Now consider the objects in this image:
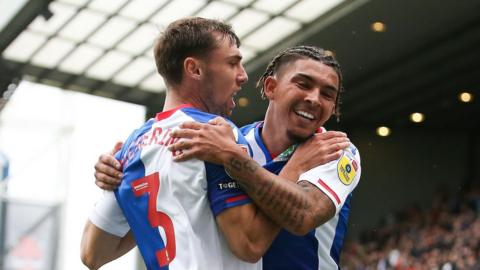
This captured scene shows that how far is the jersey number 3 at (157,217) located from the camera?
3.65 metres

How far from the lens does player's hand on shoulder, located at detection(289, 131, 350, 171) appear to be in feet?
13.0

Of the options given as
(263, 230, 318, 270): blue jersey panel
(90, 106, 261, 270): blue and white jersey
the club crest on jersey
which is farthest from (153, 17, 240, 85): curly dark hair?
(263, 230, 318, 270): blue jersey panel

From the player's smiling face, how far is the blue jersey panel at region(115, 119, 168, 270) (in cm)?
69

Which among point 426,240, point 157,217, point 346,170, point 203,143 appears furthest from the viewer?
point 426,240

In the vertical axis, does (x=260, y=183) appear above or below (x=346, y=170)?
below

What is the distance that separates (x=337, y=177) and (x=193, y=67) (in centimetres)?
74

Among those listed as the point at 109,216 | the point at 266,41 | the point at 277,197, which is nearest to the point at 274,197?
the point at 277,197

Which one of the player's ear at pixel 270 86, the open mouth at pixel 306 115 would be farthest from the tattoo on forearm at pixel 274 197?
the player's ear at pixel 270 86

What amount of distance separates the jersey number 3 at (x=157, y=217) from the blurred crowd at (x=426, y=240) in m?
14.2

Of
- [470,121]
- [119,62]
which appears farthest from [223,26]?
[470,121]

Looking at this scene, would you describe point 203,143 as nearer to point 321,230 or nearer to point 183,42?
point 183,42

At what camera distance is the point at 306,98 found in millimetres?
4207

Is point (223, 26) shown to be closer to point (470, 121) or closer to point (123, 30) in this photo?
point (123, 30)

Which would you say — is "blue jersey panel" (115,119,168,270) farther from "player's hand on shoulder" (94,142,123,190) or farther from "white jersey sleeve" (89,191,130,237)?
"white jersey sleeve" (89,191,130,237)
